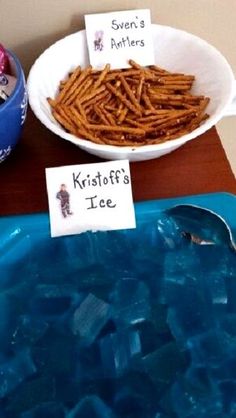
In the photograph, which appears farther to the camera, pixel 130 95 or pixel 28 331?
pixel 130 95

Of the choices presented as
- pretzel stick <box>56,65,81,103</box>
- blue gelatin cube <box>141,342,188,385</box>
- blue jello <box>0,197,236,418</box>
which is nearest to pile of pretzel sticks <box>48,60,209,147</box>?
pretzel stick <box>56,65,81,103</box>

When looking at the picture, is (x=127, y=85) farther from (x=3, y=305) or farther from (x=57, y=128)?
(x=3, y=305)

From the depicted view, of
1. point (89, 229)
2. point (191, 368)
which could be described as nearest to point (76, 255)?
point (89, 229)

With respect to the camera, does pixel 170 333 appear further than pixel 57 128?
No

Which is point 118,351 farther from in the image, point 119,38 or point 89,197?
point 119,38

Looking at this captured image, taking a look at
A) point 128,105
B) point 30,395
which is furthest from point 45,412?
point 128,105

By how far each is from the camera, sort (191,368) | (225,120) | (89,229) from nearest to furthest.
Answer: (191,368) < (89,229) < (225,120)

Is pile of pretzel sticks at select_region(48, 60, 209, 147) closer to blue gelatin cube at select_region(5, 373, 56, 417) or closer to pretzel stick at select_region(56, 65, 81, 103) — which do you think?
pretzel stick at select_region(56, 65, 81, 103)
